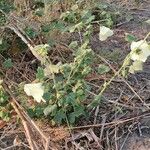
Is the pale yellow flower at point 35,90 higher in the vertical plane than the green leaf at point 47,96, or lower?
higher

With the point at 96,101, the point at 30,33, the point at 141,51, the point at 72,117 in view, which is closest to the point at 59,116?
the point at 72,117

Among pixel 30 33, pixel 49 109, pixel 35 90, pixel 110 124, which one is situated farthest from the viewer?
pixel 30 33

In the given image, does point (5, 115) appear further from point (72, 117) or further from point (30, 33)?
point (30, 33)

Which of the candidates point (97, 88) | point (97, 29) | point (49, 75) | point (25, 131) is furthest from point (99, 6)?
point (25, 131)

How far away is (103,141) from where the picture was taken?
7.38ft

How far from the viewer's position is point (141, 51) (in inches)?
82.4

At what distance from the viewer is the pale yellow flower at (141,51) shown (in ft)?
6.82

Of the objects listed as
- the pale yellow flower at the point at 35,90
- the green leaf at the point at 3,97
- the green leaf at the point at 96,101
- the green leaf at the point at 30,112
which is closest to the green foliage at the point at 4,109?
the green leaf at the point at 3,97

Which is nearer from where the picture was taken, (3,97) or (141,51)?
(141,51)

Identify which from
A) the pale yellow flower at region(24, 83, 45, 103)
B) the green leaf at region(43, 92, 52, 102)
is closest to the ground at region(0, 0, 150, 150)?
the green leaf at region(43, 92, 52, 102)

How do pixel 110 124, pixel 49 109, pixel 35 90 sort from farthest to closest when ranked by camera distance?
pixel 110 124, pixel 49 109, pixel 35 90

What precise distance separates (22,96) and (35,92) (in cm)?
31

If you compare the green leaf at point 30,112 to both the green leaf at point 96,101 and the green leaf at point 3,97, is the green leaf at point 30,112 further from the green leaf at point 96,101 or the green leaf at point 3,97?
the green leaf at point 96,101

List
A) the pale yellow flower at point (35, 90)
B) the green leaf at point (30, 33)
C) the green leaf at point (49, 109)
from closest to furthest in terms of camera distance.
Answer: the pale yellow flower at point (35, 90), the green leaf at point (49, 109), the green leaf at point (30, 33)
